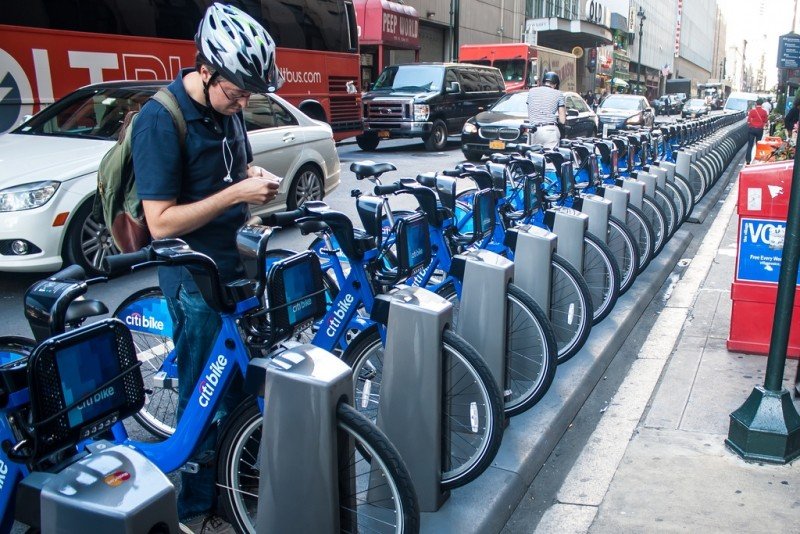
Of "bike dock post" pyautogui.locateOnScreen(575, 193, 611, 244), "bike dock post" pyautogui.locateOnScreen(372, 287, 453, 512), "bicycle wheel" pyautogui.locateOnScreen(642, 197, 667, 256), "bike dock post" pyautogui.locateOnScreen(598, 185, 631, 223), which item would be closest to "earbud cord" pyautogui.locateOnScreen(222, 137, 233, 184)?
"bike dock post" pyautogui.locateOnScreen(372, 287, 453, 512)

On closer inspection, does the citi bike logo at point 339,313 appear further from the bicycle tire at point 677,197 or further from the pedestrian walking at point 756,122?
the pedestrian walking at point 756,122

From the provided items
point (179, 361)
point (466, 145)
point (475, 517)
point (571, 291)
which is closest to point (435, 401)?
point (475, 517)

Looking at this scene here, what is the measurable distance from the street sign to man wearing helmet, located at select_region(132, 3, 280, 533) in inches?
824

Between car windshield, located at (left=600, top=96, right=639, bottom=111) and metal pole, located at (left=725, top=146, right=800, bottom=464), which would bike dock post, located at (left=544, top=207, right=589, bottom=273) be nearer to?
metal pole, located at (left=725, top=146, right=800, bottom=464)

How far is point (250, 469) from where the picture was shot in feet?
8.77

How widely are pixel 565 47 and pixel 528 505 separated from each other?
59.5m

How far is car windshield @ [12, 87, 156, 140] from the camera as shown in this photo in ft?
23.2

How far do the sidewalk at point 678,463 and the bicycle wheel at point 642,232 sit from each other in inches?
44.6

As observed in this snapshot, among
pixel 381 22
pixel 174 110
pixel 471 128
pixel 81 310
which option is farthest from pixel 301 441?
pixel 381 22

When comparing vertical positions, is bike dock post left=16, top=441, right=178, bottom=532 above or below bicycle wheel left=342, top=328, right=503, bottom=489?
above

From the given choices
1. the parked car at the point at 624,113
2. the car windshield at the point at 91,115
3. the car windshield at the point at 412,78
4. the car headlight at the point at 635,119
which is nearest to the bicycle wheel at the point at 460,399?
the car windshield at the point at 91,115

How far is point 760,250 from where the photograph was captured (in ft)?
16.4

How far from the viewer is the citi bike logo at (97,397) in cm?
211

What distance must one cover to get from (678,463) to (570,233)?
1851 millimetres
